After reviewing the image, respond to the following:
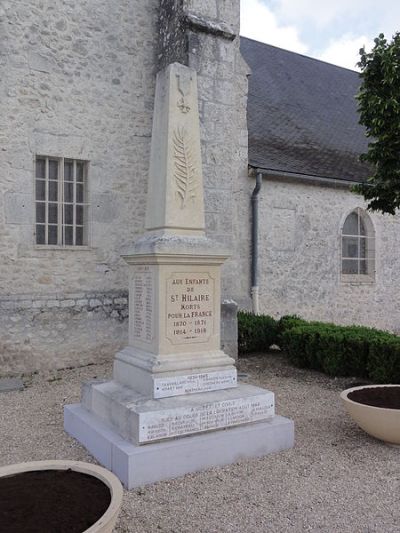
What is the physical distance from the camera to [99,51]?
8.10m

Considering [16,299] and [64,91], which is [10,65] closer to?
[64,91]

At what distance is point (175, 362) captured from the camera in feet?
13.7

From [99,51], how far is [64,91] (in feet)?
3.07

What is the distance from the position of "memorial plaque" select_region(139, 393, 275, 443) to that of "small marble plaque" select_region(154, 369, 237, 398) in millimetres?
264

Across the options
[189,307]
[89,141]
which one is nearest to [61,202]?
[89,141]

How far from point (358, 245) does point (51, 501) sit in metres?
11.3

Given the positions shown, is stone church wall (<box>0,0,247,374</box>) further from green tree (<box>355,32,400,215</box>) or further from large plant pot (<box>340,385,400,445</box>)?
large plant pot (<box>340,385,400,445</box>)

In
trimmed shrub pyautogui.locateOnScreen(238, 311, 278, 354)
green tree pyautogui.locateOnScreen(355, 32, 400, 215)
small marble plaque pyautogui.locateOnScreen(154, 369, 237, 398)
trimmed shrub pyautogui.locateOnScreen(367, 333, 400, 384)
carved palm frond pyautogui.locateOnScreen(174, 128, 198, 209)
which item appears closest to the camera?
small marble plaque pyautogui.locateOnScreen(154, 369, 237, 398)

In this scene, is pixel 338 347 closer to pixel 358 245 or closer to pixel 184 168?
pixel 184 168

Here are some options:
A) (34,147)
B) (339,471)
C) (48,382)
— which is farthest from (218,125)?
(339,471)

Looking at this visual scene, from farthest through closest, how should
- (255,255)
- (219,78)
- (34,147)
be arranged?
(255,255) → (219,78) → (34,147)

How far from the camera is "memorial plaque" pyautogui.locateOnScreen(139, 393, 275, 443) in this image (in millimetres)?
3693

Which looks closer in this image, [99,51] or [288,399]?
[288,399]

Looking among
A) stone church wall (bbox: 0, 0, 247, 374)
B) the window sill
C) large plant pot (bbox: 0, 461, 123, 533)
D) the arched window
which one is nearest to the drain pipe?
stone church wall (bbox: 0, 0, 247, 374)
